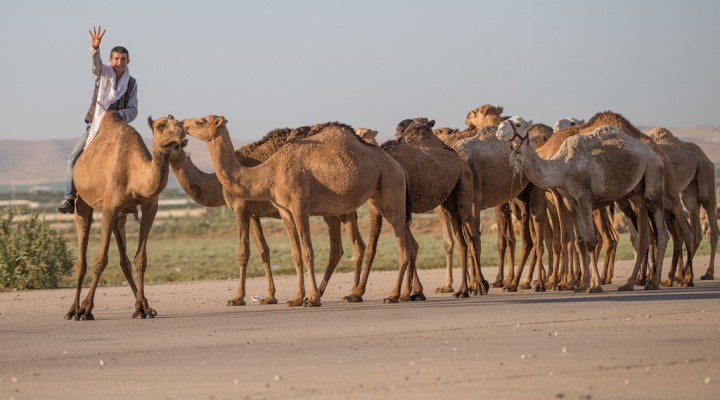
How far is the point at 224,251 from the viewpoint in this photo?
4150cm

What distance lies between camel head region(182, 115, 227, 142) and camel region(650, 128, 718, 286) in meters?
7.43

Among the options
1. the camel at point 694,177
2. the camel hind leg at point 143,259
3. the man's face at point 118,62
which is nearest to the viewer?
the camel hind leg at point 143,259

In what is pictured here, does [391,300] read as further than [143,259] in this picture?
Yes

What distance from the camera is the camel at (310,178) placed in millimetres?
15727

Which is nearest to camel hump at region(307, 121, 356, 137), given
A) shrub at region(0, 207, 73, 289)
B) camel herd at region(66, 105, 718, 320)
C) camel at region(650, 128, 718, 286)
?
camel herd at region(66, 105, 718, 320)

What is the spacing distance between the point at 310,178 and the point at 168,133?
208 cm

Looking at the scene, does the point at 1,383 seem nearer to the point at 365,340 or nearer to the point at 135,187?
the point at 365,340

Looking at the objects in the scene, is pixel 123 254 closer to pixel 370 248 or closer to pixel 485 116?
pixel 370 248

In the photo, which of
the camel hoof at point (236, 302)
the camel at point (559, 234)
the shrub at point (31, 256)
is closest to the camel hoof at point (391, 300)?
the camel hoof at point (236, 302)

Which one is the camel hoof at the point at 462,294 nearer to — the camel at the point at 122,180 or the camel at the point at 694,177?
the camel at the point at 122,180

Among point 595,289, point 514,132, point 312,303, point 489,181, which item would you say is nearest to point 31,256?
point 312,303

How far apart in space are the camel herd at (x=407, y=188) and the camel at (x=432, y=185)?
0.07ft

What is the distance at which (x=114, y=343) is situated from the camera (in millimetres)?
12359

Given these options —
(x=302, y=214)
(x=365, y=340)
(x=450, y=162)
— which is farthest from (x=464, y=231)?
(x=365, y=340)
